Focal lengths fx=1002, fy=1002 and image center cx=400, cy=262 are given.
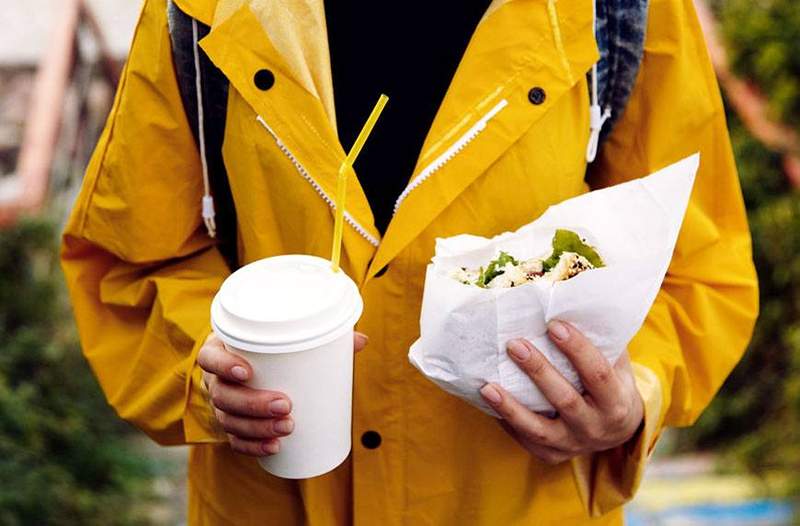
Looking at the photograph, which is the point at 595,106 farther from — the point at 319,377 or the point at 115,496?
the point at 115,496

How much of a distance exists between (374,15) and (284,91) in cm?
21

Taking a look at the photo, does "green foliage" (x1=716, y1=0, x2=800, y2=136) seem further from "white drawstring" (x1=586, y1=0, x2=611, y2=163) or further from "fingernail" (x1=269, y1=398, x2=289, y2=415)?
"fingernail" (x1=269, y1=398, x2=289, y2=415)

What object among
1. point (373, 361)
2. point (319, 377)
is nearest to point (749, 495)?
point (373, 361)

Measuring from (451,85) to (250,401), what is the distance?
0.58m

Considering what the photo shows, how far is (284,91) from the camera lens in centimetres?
155

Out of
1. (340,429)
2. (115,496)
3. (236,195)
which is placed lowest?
(115,496)

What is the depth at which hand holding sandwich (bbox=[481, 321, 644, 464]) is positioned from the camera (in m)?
1.40

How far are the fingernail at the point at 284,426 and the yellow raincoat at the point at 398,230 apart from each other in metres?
0.25

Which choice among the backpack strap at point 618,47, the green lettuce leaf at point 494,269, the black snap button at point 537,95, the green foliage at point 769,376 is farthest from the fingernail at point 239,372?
the green foliage at point 769,376

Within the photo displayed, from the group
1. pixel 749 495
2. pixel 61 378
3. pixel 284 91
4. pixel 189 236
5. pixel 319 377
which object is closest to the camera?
pixel 319 377

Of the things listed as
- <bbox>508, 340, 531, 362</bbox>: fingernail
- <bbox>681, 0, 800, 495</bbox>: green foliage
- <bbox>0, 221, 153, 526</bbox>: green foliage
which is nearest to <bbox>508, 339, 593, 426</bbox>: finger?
<bbox>508, 340, 531, 362</bbox>: fingernail

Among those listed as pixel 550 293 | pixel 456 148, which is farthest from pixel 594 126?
pixel 550 293

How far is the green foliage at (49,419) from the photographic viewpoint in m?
3.30

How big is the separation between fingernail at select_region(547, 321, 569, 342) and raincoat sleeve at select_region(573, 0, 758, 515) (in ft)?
0.82
